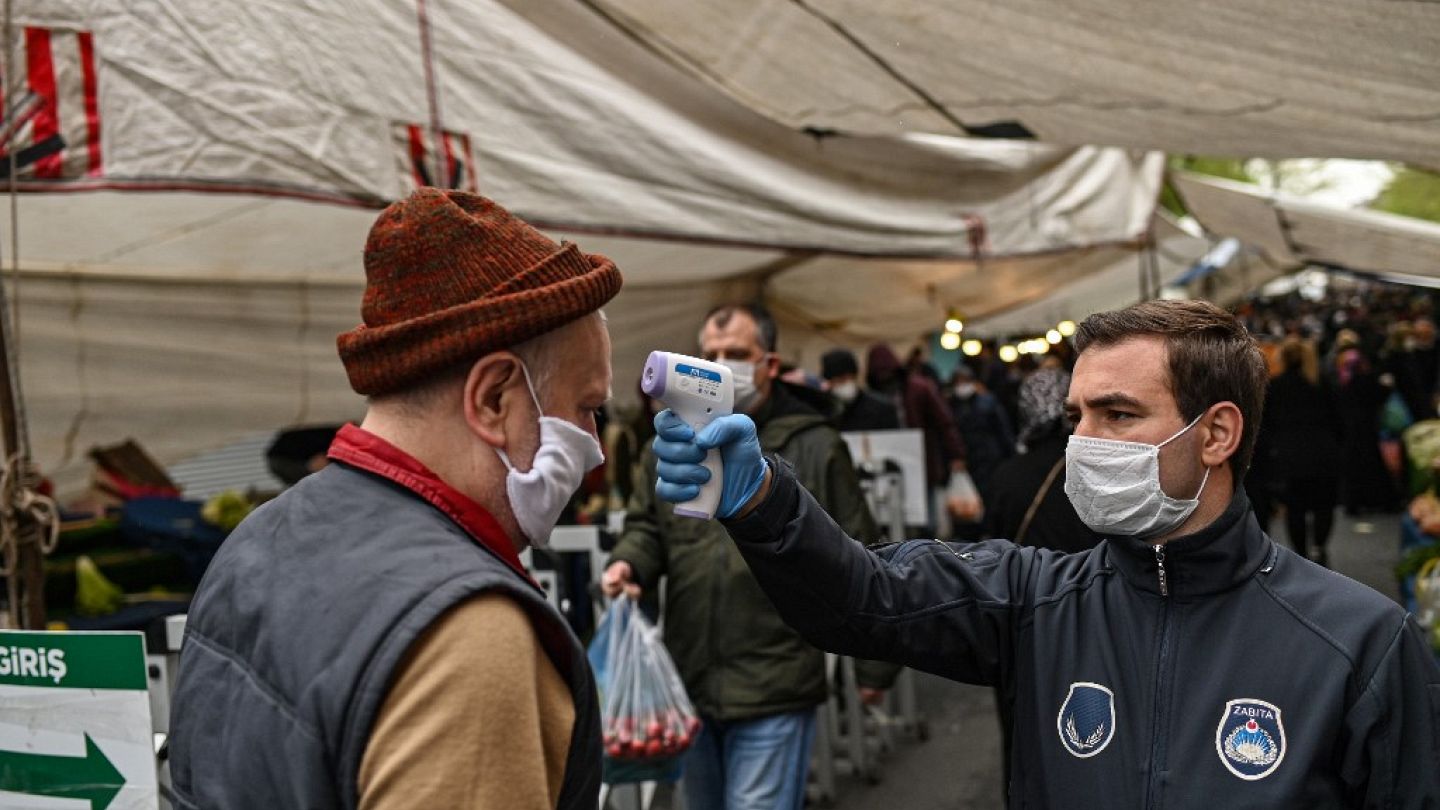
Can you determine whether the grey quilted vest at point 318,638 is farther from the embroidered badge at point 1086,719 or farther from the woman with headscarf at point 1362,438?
the woman with headscarf at point 1362,438

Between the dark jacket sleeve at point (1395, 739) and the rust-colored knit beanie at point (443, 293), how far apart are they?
1374 mm

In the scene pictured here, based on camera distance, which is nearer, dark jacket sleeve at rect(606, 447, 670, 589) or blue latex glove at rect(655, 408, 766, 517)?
blue latex glove at rect(655, 408, 766, 517)

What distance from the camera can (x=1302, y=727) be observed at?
6.28ft

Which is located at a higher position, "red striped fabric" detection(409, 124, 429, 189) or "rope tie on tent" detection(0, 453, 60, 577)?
"red striped fabric" detection(409, 124, 429, 189)

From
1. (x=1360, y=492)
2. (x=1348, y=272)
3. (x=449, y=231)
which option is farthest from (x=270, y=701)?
(x=1360, y=492)

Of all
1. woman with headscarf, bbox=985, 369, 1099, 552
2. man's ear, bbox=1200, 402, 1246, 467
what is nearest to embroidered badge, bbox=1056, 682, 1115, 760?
man's ear, bbox=1200, 402, 1246, 467

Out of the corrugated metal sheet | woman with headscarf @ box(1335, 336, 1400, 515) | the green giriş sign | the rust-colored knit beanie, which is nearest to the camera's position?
the rust-colored knit beanie

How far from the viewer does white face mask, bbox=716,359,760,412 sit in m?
3.97

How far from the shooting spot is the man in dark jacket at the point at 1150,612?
6.31 ft

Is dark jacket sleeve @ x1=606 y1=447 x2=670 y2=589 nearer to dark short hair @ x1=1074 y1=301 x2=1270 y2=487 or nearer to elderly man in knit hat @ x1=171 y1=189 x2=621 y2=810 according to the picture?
dark short hair @ x1=1074 y1=301 x2=1270 y2=487

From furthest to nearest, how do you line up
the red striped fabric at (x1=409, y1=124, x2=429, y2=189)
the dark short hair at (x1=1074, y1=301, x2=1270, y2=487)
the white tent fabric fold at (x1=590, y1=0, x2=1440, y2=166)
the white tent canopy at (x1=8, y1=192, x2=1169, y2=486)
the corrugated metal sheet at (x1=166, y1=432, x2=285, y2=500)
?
1. the corrugated metal sheet at (x1=166, y1=432, x2=285, y2=500)
2. the white tent canopy at (x1=8, y1=192, x2=1169, y2=486)
3. the red striped fabric at (x1=409, y1=124, x2=429, y2=189)
4. the white tent fabric fold at (x1=590, y1=0, x2=1440, y2=166)
5. the dark short hair at (x1=1074, y1=301, x2=1270, y2=487)

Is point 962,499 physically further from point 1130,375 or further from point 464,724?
point 464,724

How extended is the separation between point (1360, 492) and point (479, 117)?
44.3 feet

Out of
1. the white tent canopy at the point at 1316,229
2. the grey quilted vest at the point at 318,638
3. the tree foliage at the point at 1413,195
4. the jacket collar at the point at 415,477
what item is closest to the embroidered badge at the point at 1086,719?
the grey quilted vest at the point at 318,638
